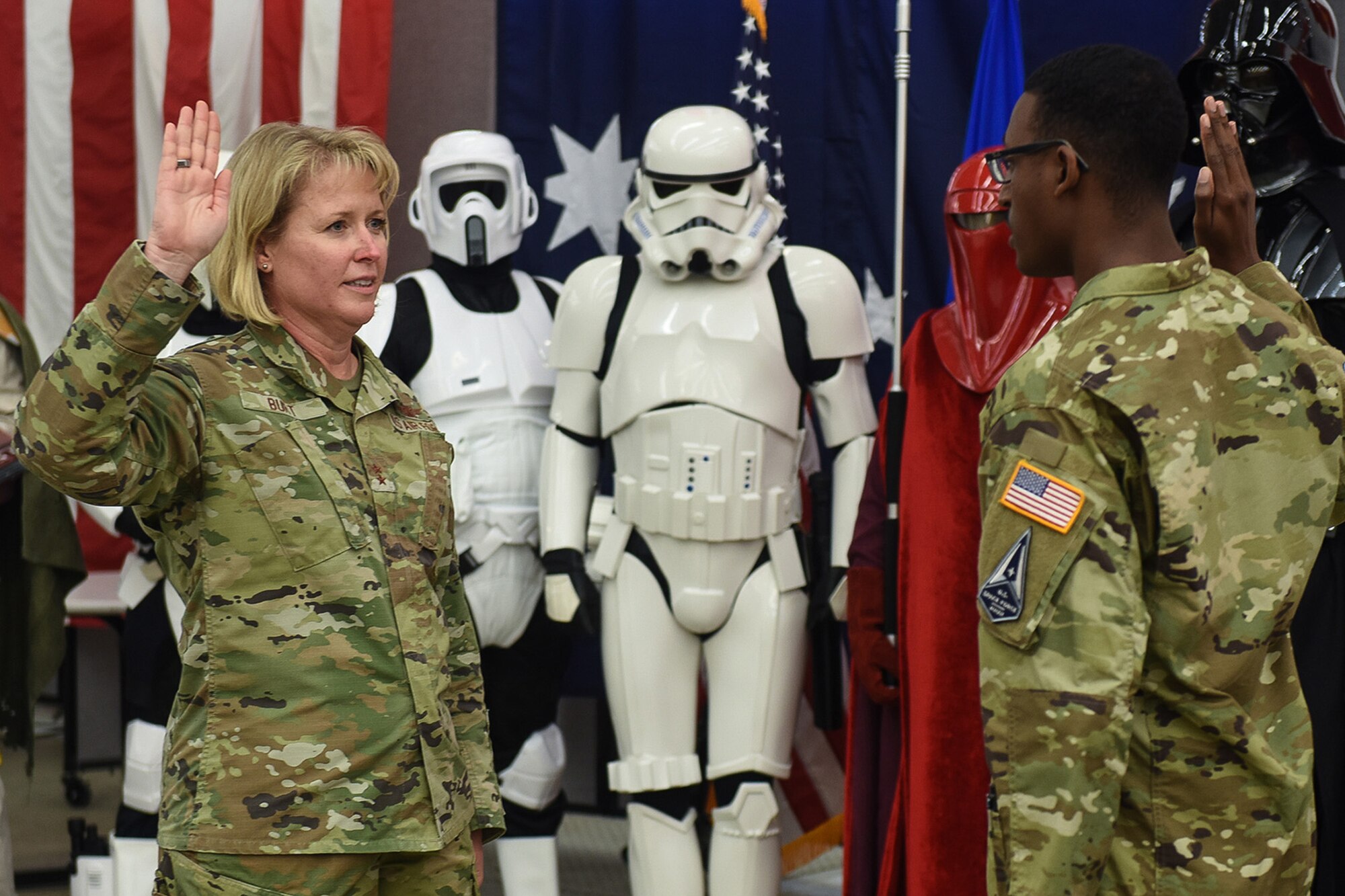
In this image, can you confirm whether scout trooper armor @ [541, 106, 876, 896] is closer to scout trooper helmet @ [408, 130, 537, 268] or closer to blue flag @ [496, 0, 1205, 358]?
scout trooper helmet @ [408, 130, 537, 268]

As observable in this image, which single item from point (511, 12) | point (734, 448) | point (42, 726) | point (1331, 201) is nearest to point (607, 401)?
point (734, 448)

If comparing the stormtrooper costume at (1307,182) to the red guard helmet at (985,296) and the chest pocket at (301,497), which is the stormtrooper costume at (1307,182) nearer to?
the red guard helmet at (985,296)

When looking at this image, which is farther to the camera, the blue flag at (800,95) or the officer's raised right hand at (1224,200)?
the blue flag at (800,95)

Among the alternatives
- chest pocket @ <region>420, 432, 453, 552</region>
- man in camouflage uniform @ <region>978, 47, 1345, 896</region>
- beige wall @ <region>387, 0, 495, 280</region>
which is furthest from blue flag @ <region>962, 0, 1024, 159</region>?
chest pocket @ <region>420, 432, 453, 552</region>

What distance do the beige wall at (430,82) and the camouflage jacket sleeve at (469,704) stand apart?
9.23ft

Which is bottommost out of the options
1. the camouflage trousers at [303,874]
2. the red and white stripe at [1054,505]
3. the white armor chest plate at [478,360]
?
the camouflage trousers at [303,874]

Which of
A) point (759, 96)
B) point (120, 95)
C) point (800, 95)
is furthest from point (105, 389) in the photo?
point (120, 95)

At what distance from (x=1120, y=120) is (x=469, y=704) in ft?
3.20

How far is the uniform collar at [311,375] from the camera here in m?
1.56

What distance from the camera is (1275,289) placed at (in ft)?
5.33

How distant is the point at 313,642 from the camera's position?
1507mm

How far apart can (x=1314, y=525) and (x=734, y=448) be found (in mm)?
1566

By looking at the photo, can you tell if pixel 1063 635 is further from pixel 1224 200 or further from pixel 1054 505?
pixel 1224 200

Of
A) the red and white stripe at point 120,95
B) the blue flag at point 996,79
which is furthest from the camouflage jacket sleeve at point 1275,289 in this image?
the red and white stripe at point 120,95
